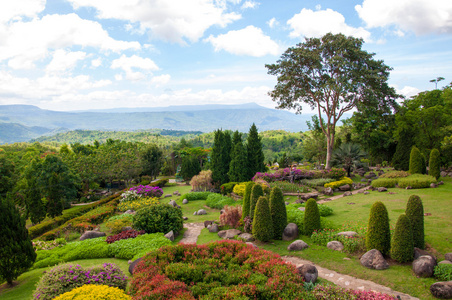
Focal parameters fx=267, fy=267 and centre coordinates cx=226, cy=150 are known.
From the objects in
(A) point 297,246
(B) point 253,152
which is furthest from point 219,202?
(A) point 297,246

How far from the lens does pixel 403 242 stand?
7.34 m

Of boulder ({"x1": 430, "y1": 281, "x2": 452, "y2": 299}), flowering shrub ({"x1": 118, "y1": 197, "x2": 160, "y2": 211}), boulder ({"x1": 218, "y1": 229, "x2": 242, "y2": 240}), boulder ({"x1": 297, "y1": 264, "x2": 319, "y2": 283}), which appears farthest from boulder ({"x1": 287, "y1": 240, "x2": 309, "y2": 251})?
flowering shrub ({"x1": 118, "y1": 197, "x2": 160, "y2": 211})

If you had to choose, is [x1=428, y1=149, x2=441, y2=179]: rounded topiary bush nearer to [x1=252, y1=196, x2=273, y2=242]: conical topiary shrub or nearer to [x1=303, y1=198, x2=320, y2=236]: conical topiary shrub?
[x1=303, y1=198, x2=320, y2=236]: conical topiary shrub

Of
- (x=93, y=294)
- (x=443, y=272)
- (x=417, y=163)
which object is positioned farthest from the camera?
(x=417, y=163)

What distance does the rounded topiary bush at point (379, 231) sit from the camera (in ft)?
→ 25.7

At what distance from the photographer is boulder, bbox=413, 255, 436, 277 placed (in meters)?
6.67

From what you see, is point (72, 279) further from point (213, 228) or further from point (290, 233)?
point (290, 233)

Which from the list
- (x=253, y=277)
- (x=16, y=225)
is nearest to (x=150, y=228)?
(x=16, y=225)

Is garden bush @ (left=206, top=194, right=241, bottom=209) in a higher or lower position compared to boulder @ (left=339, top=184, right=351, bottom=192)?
lower

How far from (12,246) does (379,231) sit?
420 inches

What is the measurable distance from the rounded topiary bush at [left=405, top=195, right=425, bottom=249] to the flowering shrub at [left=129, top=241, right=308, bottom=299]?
4180mm

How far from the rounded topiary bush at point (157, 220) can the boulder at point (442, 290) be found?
32.5 feet

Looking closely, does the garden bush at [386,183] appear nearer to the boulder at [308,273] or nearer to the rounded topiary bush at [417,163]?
the rounded topiary bush at [417,163]

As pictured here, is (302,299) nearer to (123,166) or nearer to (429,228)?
(429,228)
